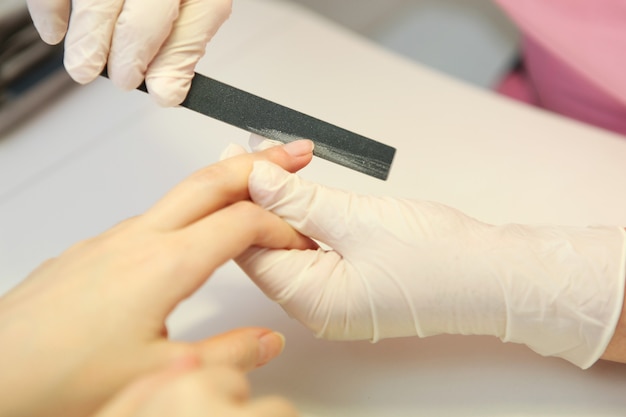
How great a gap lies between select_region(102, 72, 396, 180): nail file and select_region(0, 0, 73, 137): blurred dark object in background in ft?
1.42

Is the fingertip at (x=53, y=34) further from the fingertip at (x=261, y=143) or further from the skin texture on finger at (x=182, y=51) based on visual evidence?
the fingertip at (x=261, y=143)

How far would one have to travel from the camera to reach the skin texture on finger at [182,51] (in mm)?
677

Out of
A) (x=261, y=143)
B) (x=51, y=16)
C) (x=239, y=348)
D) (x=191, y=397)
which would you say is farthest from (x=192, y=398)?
(x=51, y=16)

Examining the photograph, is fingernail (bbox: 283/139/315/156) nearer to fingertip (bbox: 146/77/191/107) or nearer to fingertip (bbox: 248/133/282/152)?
fingertip (bbox: 248/133/282/152)

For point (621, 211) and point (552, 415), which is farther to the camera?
point (621, 211)

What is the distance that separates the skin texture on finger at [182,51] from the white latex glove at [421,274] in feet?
0.52

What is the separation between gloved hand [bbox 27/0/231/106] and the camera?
0.65 m

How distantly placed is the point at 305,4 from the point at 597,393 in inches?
44.6

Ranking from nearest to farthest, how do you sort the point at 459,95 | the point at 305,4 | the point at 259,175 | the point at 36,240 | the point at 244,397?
the point at 244,397 → the point at 259,175 → the point at 36,240 → the point at 459,95 → the point at 305,4

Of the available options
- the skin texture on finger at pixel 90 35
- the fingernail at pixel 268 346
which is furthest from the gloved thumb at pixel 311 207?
the skin texture on finger at pixel 90 35

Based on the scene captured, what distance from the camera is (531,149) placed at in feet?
3.02

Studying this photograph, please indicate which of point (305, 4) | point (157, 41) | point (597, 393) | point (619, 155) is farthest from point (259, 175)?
point (305, 4)

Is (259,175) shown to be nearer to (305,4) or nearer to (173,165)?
(173,165)

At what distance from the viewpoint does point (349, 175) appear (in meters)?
0.88
